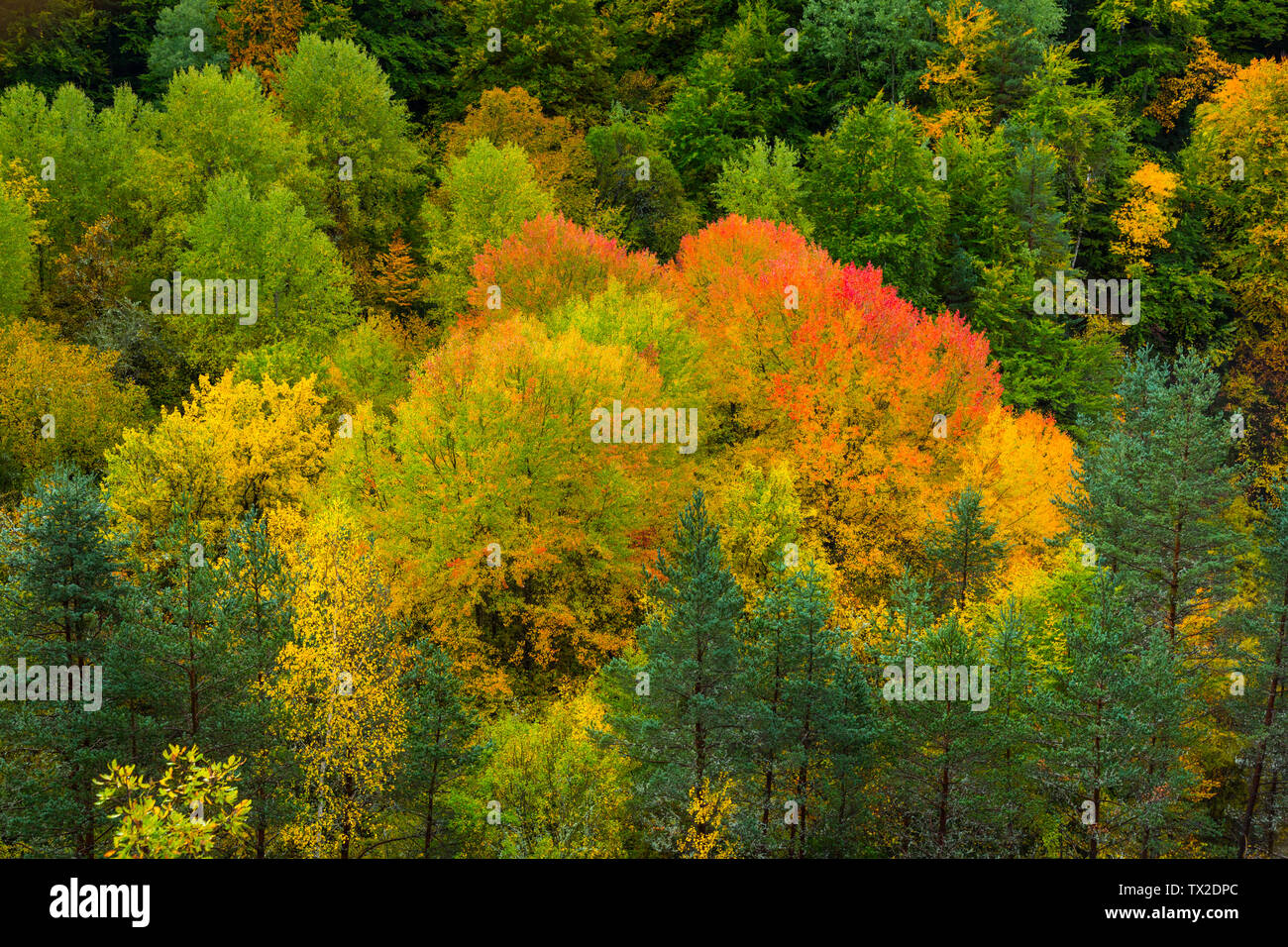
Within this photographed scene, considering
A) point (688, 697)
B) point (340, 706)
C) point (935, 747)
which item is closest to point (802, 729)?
point (688, 697)

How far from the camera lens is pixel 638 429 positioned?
169ft

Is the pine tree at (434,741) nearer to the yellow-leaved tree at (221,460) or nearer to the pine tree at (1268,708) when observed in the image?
the yellow-leaved tree at (221,460)

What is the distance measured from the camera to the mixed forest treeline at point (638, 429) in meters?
39.6

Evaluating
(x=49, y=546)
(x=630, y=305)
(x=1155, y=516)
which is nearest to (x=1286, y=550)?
(x=1155, y=516)

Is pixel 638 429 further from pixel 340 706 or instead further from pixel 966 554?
pixel 340 706

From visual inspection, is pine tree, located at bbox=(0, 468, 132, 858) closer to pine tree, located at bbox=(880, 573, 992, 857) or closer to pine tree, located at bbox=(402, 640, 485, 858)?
pine tree, located at bbox=(402, 640, 485, 858)

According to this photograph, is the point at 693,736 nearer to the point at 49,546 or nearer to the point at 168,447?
the point at 49,546

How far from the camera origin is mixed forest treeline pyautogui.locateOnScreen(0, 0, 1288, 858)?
3959 cm

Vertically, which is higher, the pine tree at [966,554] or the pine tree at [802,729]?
the pine tree at [966,554]

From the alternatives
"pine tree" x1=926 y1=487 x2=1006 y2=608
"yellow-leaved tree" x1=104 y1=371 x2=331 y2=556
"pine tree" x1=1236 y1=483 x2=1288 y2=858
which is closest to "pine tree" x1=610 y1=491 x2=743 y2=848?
"pine tree" x1=926 y1=487 x2=1006 y2=608

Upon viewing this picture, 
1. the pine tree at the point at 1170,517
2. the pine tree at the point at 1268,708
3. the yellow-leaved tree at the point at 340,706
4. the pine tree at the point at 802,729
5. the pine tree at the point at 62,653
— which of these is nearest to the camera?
the pine tree at the point at 62,653

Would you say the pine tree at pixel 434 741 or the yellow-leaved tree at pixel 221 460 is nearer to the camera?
the pine tree at pixel 434 741

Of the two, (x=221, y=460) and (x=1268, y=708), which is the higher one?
(x=221, y=460)

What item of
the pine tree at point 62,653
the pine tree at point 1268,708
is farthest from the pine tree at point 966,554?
the pine tree at point 62,653
